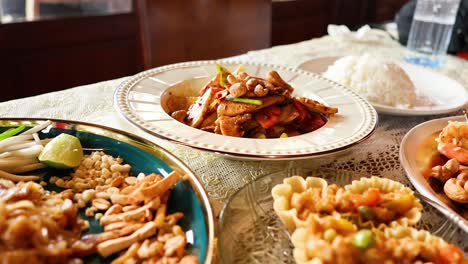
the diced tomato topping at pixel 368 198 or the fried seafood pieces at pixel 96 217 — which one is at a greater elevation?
the diced tomato topping at pixel 368 198

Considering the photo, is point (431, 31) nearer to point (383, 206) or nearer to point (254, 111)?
point (254, 111)

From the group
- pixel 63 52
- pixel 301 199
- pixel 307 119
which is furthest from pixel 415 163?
pixel 63 52

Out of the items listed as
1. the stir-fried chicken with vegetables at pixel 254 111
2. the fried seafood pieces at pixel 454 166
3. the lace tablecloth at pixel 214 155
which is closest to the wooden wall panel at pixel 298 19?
the lace tablecloth at pixel 214 155

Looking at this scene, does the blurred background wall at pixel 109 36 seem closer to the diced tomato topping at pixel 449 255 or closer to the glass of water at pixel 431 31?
the glass of water at pixel 431 31

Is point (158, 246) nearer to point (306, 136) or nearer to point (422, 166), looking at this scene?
point (306, 136)

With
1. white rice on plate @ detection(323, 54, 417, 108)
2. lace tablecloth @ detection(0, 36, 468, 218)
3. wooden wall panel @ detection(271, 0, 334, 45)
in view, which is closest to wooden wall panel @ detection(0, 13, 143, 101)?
lace tablecloth @ detection(0, 36, 468, 218)

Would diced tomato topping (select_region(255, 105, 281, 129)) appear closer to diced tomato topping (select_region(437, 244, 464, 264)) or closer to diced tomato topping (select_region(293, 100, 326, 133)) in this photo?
diced tomato topping (select_region(293, 100, 326, 133))
